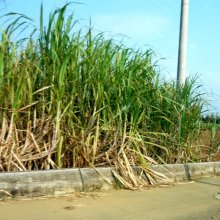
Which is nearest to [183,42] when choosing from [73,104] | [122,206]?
[73,104]

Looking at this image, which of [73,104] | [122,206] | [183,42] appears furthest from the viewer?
[183,42]

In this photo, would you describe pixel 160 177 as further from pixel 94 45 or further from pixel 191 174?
pixel 94 45

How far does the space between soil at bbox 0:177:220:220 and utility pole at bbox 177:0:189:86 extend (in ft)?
9.14

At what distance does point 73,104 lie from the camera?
19.8ft

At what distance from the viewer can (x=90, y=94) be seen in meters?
6.28

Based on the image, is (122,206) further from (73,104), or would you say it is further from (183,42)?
(183,42)

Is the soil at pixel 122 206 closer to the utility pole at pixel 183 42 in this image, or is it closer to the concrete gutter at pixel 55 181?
the concrete gutter at pixel 55 181

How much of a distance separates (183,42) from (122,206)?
176 inches

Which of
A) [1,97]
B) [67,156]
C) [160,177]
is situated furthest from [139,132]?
[1,97]

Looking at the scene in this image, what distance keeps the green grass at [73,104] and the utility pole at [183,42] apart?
4.23 ft

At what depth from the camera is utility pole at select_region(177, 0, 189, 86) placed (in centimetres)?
836

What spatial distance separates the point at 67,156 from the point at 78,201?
3.20ft

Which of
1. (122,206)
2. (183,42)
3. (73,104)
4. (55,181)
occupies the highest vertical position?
(183,42)

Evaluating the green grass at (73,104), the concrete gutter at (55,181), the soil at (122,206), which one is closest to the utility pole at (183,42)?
the green grass at (73,104)
